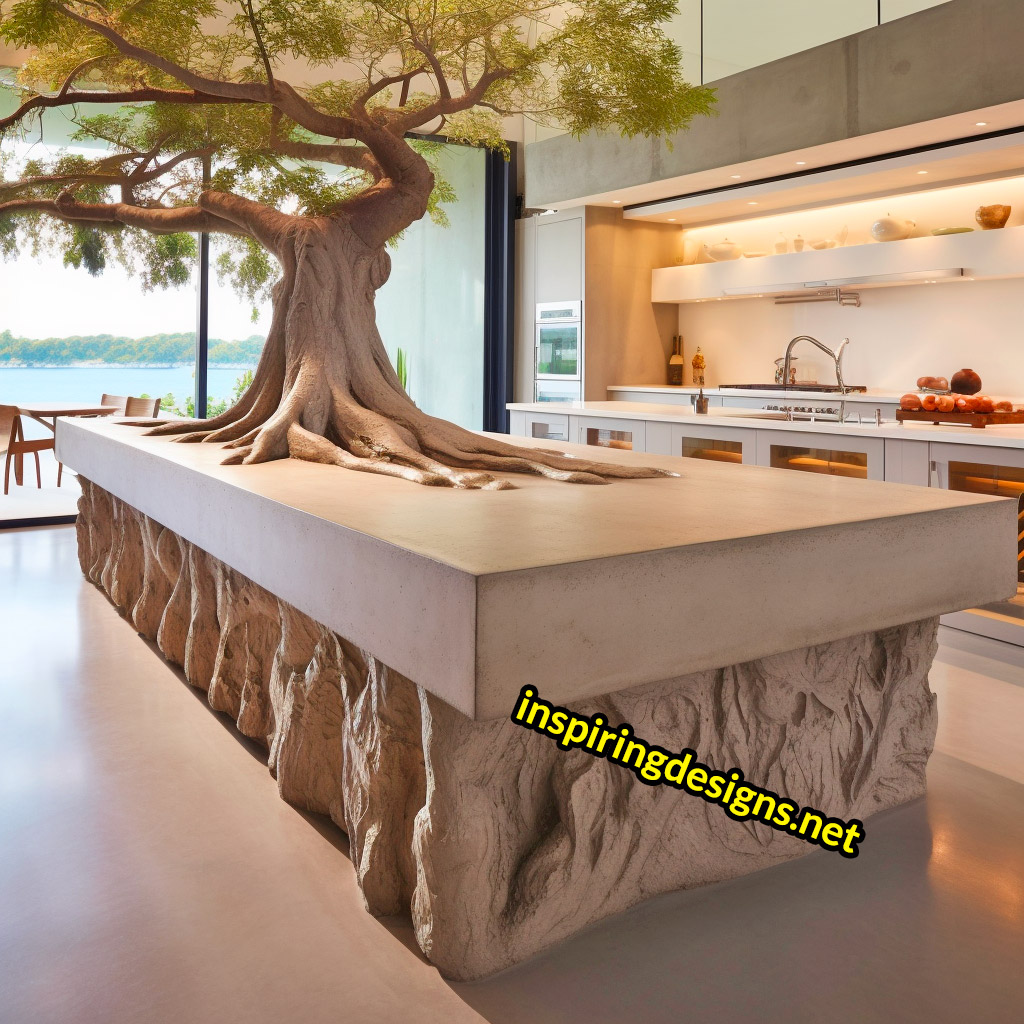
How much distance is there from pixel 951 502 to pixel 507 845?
3.27 ft

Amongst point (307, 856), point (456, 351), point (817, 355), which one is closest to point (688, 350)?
point (817, 355)

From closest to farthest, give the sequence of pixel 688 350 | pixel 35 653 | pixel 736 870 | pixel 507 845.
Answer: pixel 507 845 → pixel 736 870 → pixel 35 653 → pixel 688 350

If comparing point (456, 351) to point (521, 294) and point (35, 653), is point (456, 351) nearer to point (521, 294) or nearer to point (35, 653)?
point (521, 294)

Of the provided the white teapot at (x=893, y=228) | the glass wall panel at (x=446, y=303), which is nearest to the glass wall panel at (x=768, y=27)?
the white teapot at (x=893, y=228)

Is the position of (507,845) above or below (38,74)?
below

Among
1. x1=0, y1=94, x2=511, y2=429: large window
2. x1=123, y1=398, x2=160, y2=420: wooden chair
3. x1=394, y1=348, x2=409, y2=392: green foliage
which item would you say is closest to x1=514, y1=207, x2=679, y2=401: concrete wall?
x1=0, y1=94, x2=511, y2=429: large window

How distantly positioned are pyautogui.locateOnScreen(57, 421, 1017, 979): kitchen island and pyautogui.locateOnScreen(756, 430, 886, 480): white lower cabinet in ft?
4.12

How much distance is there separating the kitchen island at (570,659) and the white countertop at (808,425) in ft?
3.65

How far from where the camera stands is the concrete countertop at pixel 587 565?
119 cm

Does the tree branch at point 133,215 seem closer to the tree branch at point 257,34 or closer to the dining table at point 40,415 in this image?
the tree branch at point 257,34

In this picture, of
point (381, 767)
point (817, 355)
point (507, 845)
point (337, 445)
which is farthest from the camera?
point (817, 355)

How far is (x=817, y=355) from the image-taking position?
18.9 ft

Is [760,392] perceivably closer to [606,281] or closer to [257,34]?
[606,281]

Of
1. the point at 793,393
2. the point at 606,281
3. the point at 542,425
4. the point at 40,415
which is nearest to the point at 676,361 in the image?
the point at 606,281
